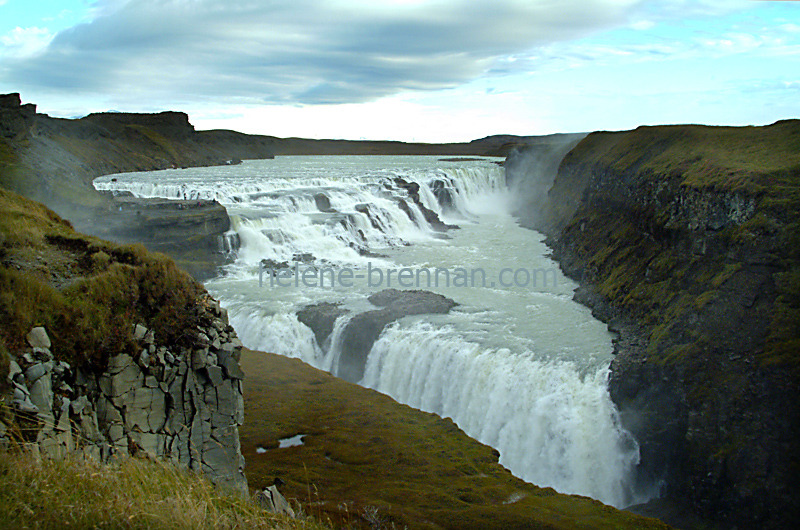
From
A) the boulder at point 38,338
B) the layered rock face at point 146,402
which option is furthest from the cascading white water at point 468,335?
the boulder at point 38,338

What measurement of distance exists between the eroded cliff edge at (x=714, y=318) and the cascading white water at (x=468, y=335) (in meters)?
0.99

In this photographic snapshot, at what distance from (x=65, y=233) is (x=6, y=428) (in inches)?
192

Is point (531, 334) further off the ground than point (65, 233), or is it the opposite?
point (65, 233)

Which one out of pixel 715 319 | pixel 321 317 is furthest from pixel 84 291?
pixel 715 319

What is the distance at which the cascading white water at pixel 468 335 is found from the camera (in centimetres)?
1509

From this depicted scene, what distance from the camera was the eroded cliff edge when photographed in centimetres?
1304

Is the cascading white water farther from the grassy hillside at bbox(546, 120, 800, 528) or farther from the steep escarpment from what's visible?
the steep escarpment

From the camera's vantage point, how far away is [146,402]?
8.11 m

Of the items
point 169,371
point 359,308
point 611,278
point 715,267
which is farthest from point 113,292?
point 611,278

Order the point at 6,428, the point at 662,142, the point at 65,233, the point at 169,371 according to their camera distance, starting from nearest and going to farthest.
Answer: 1. the point at 6,428
2. the point at 169,371
3. the point at 65,233
4. the point at 662,142

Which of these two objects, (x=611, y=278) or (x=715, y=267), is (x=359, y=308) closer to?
(x=611, y=278)

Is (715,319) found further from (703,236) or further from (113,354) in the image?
(113,354)

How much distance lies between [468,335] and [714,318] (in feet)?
23.8

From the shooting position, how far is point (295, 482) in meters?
11.2
